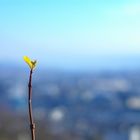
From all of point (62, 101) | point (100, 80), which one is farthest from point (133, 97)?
point (100, 80)

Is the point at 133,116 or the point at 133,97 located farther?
the point at 133,97

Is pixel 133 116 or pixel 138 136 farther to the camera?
pixel 133 116

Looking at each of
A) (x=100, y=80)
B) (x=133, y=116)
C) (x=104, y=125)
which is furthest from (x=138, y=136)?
(x=100, y=80)

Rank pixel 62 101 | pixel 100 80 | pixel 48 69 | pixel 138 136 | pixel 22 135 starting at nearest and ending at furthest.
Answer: pixel 22 135
pixel 138 136
pixel 62 101
pixel 100 80
pixel 48 69

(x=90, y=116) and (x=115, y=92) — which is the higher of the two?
(x=115, y=92)

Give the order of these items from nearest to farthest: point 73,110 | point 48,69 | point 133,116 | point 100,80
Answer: point 133,116, point 73,110, point 100,80, point 48,69

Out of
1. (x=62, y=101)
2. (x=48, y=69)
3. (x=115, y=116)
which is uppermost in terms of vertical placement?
(x=48, y=69)

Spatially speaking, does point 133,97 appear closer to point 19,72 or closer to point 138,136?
point 138,136

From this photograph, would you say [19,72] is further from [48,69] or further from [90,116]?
[90,116]

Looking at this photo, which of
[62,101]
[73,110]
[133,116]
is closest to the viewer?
[133,116]
